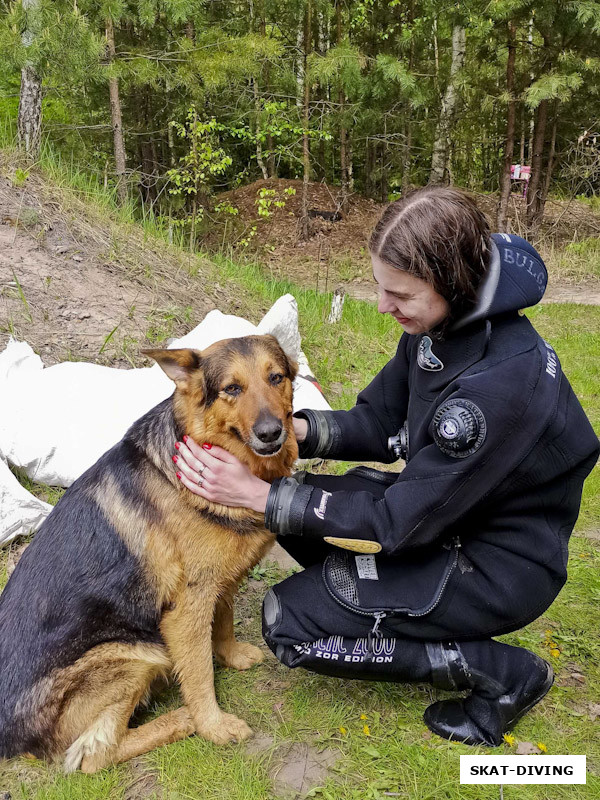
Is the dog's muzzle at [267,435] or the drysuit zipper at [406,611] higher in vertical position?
the dog's muzzle at [267,435]

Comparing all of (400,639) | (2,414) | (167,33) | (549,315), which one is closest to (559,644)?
(400,639)

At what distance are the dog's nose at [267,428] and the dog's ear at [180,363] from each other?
0.38 m

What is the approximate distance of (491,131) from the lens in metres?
17.9

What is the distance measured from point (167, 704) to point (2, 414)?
2.19 m

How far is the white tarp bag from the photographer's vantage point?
3.54m

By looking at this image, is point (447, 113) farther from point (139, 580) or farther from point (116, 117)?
point (139, 580)

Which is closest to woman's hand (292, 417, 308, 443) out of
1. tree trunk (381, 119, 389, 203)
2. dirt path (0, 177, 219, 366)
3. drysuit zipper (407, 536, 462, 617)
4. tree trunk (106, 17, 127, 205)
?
drysuit zipper (407, 536, 462, 617)

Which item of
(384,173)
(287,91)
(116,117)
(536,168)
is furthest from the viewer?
(384,173)

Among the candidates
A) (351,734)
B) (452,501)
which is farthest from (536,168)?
(351,734)

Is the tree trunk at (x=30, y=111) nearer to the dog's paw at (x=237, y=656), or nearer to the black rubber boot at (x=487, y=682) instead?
the dog's paw at (x=237, y=656)

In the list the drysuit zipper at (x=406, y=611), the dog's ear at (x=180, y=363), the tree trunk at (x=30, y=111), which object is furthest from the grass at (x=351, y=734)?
the tree trunk at (x=30, y=111)

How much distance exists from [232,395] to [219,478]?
33 cm

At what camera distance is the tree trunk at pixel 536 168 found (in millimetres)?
13078

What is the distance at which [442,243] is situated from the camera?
2121 mm
